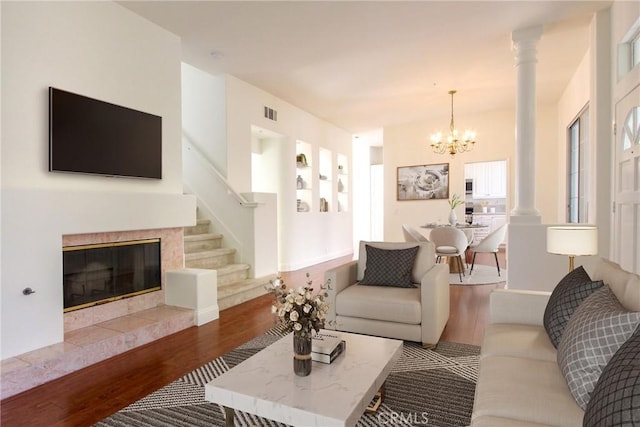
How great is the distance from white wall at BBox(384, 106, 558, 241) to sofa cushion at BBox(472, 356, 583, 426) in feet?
22.5

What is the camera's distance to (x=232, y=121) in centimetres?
538

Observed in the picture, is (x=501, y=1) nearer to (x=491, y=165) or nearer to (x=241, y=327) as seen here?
(x=241, y=327)

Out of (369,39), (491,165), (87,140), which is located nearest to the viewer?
(87,140)

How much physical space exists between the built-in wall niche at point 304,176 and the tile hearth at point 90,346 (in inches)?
152

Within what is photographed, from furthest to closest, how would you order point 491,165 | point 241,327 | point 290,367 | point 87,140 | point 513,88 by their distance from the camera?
point 491,165 < point 513,88 < point 241,327 < point 87,140 < point 290,367

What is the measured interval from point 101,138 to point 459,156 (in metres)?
7.14

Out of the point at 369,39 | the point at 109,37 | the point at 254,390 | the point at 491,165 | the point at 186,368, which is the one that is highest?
the point at 369,39

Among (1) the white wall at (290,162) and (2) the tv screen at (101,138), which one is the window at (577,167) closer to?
(1) the white wall at (290,162)

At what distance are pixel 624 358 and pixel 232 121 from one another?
509 cm

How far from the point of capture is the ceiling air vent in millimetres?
6125

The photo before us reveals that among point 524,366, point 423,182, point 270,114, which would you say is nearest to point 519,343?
point 524,366

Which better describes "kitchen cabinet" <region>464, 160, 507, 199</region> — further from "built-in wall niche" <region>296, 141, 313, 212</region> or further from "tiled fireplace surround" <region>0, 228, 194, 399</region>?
"tiled fireplace surround" <region>0, 228, 194, 399</region>

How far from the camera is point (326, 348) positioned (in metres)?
1.97

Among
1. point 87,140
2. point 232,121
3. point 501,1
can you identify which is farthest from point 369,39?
point 87,140
